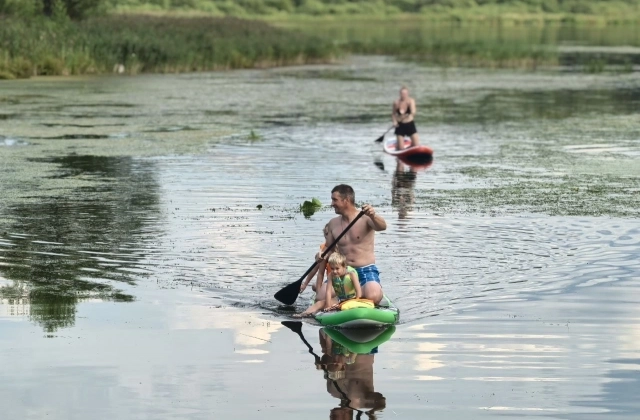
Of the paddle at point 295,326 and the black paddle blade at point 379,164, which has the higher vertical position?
the paddle at point 295,326

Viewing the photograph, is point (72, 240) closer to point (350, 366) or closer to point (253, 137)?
point (350, 366)

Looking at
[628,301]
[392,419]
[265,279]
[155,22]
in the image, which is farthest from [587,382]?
[155,22]

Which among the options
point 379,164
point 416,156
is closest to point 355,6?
point 416,156

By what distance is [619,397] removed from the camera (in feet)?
29.1

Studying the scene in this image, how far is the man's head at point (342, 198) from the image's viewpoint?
11734mm

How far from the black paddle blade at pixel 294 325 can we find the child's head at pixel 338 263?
21.8 inches

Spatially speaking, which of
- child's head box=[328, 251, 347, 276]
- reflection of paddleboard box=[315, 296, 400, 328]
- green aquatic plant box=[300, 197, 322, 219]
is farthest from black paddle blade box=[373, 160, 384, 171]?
reflection of paddleboard box=[315, 296, 400, 328]

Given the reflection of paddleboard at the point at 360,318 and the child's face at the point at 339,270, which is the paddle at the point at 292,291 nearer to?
the child's face at the point at 339,270

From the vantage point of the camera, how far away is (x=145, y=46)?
4741cm

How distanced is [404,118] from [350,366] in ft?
52.7

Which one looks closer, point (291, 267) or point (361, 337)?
point (361, 337)

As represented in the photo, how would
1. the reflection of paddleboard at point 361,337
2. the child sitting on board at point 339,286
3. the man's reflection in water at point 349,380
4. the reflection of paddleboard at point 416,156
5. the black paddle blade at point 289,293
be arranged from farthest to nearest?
the reflection of paddleboard at point 416,156
the black paddle blade at point 289,293
the child sitting on board at point 339,286
the reflection of paddleboard at point 361,337
the man's reflection in water at point 349,380

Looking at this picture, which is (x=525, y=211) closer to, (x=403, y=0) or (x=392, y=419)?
(x=392, y=419)

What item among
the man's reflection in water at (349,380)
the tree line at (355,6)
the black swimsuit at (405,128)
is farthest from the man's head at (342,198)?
the tree line at (355,6)
